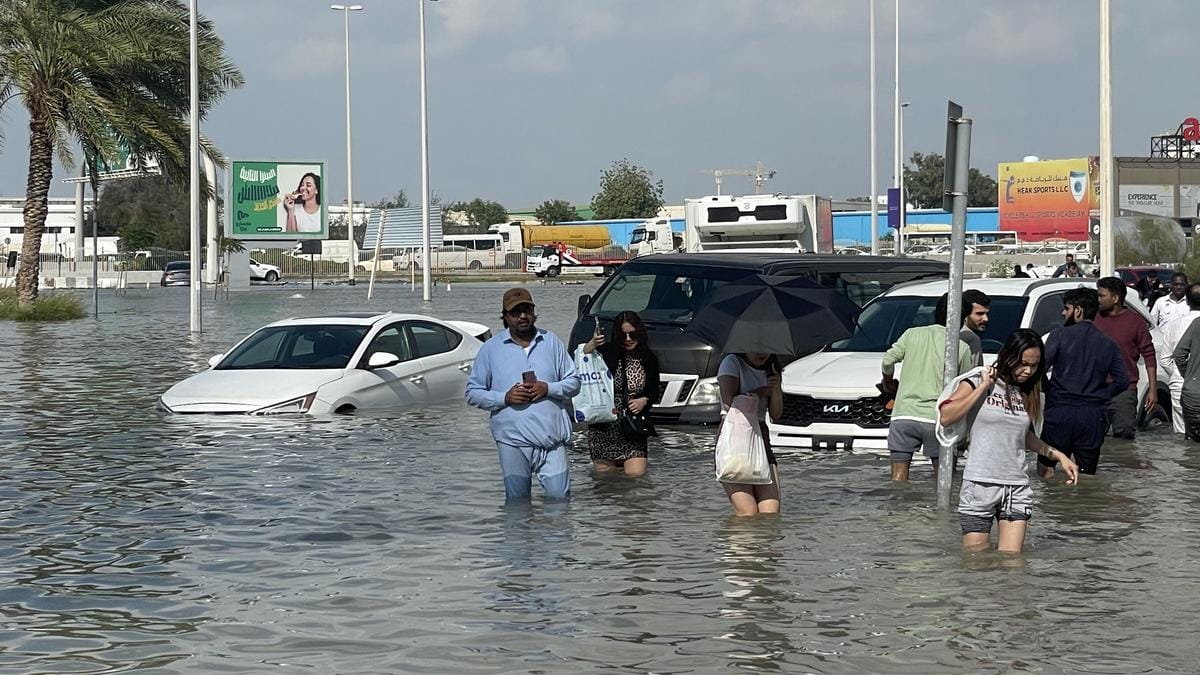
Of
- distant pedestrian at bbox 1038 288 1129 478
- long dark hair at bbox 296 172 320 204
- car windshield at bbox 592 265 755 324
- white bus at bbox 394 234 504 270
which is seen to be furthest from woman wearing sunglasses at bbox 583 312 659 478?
white bus at bbox 394 234 504 270

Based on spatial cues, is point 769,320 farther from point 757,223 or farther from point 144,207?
point 144,207

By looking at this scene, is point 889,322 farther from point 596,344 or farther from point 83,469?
point 83,469

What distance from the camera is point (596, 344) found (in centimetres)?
1229

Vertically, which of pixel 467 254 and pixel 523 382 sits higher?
pixel 467 254

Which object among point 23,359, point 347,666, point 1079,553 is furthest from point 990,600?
point 23,359

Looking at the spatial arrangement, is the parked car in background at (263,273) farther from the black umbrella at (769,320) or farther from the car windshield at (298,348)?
the black umbrella at (769,320)

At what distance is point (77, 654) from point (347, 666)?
3.98 feet

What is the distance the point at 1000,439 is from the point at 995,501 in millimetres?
335

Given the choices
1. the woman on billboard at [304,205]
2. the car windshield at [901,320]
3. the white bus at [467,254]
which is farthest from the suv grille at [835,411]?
the white bus at [467,254]

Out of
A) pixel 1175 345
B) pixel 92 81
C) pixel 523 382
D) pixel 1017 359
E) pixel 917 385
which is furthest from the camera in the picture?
pixel 92 81

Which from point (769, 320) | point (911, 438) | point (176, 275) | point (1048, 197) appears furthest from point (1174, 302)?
→ point (1048, 197)

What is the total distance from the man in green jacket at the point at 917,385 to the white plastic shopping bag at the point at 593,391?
1988 mm

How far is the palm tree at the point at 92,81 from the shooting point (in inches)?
1604

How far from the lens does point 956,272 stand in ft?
36.2
